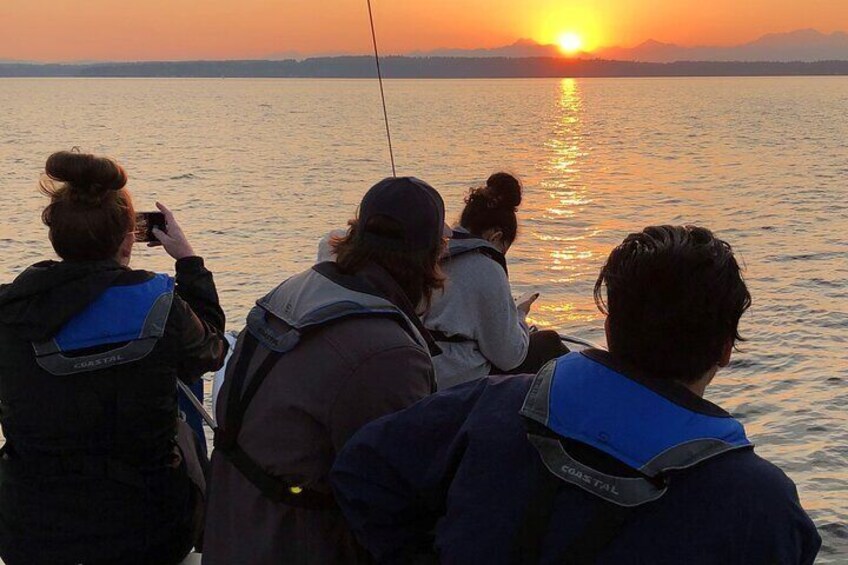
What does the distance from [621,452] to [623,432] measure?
4 cm

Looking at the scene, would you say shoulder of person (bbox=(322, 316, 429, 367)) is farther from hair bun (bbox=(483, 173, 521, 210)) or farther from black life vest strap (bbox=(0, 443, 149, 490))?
hair bun (bbox=(483, 173, 521, 210))

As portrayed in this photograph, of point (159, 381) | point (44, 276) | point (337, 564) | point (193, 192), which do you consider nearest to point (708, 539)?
point (337, 564)

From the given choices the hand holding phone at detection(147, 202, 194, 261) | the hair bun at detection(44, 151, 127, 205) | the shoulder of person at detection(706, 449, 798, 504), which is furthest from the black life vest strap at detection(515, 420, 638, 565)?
the hand holding phone at detection(147, 202, 194, 261)

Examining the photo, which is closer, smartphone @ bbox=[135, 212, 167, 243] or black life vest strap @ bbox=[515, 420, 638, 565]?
black life vest strap @ bbox=[515, 420, 638, 565]

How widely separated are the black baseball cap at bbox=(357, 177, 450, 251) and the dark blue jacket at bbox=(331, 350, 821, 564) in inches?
26.8

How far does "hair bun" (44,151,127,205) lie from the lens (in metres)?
3.01

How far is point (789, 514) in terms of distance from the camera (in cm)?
163

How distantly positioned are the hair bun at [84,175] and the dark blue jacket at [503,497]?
1.53 metres

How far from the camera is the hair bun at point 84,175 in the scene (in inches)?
118

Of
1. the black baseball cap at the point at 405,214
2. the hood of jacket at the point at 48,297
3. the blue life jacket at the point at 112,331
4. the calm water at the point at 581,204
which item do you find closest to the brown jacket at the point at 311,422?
the black baseball cap at the point at 405,214

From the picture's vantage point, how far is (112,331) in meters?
2.85

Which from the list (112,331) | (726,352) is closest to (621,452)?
(726,352)

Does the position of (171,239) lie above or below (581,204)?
above

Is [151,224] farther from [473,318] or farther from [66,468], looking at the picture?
[473,318]
